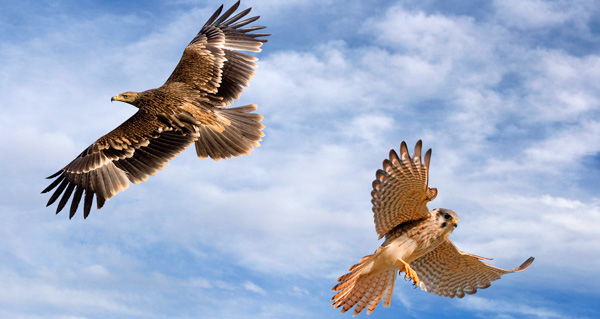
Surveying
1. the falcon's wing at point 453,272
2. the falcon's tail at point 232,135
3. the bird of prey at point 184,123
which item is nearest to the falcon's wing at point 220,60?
the bird of prey at point 184,123

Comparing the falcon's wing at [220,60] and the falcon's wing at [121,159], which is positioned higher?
the falcon's wing at [220,60]

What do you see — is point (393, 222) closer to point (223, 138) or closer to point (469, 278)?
point (469, 278)

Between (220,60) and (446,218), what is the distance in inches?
246

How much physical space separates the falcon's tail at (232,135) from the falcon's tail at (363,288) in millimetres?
3947

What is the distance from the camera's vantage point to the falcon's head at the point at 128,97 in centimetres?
1076

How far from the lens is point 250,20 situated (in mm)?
12391

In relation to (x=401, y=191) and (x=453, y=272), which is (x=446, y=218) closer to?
(x=401, y=191)

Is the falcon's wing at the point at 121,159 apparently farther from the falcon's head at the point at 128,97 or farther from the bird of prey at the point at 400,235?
the bird of prey at the point at 400,235

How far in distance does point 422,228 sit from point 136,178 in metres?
4.46

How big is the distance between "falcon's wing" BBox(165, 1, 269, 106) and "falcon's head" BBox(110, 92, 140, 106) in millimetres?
625

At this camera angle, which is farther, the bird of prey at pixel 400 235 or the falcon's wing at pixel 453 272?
the falcon's wing at pixel 453 272

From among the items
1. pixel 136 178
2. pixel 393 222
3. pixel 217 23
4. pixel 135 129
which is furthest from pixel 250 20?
pixel 393 222

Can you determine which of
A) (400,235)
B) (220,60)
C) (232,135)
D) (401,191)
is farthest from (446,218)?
(220,60)

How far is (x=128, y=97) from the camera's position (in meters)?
10.9
